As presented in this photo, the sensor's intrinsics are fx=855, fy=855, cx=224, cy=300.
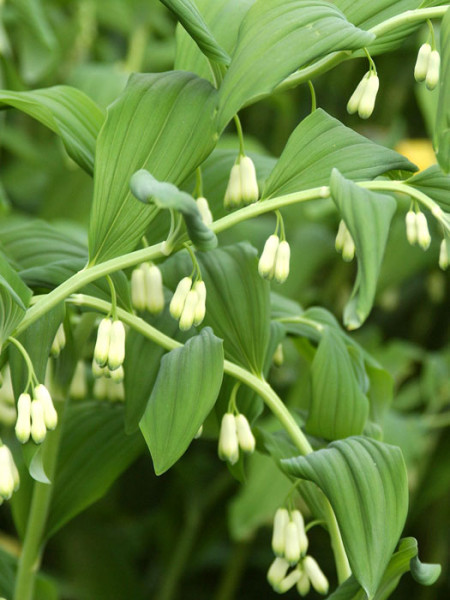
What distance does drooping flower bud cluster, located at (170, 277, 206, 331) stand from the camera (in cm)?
55

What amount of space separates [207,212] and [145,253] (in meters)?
0.06

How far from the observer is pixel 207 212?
606 millimetres

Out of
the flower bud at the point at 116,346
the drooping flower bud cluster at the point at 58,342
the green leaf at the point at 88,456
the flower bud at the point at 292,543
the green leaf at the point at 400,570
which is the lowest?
the green leaf at the point at 88,456

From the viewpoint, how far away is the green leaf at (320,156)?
0.57 m

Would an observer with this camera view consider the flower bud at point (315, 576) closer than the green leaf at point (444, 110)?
No

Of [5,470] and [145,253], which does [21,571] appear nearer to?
[5,470]

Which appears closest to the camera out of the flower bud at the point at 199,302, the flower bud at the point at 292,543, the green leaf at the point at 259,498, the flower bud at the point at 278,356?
the flower bud at the point at 199,302

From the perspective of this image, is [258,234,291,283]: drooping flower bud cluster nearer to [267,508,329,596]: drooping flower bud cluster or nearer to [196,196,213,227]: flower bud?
[196,196,213,227]: flower bud

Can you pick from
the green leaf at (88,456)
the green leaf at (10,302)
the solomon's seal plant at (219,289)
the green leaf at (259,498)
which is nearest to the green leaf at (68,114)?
the solomon's seal plant at (219,289)

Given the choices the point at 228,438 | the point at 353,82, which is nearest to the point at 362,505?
the point at 228,438

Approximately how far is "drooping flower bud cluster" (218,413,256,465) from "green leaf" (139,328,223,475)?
0.22 ft

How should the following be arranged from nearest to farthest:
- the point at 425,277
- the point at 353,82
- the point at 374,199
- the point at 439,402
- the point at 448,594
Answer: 1. the point at 374,199
2. the point at 439,402
3. the point at 448,594
4. the point at 425,277
5. the point at 353,82

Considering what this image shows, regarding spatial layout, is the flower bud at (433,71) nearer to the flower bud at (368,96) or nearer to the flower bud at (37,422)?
the flower bud at (368,96)

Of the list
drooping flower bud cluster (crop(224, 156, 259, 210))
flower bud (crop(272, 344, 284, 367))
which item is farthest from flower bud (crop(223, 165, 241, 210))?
flower bud (crop(272, 344, 284, 367))
